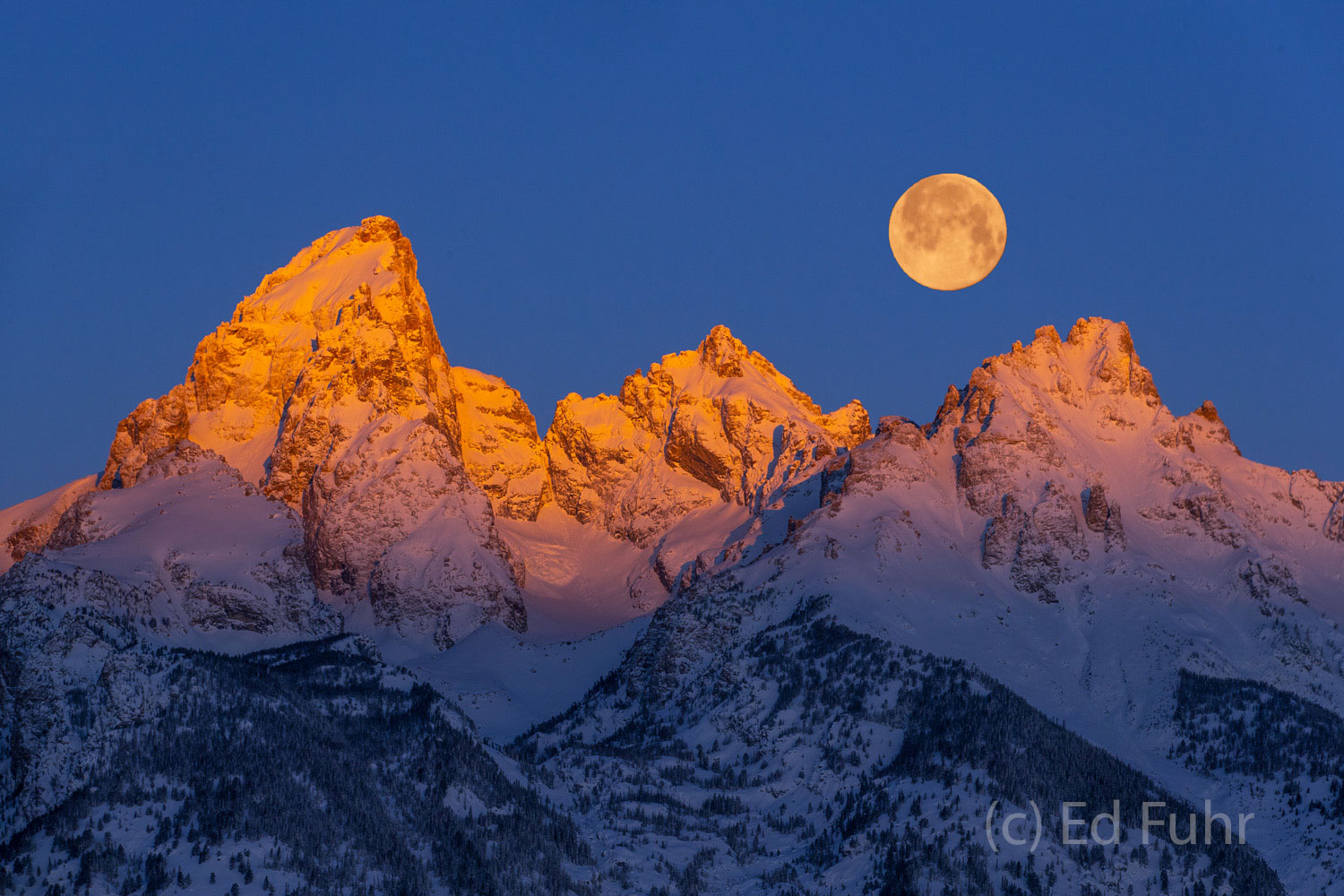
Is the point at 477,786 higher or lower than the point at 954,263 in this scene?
lower

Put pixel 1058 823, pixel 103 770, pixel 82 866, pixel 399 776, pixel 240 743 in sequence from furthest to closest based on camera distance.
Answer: pixel 1058 823, pixel 399 776, pixel 240 743, pixel 103 770, pixel 82 866

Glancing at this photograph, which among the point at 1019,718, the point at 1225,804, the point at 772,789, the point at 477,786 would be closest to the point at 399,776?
the point at 477,786

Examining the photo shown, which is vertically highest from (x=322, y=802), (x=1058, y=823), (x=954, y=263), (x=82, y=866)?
(x=954, y=263)

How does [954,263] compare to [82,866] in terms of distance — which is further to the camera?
[954,263]

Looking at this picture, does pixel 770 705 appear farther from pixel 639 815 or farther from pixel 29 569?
pixel 29 569

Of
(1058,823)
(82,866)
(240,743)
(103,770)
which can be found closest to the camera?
(82,866)

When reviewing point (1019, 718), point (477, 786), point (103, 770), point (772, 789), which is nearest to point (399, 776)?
point (477, 786)

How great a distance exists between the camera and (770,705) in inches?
6801

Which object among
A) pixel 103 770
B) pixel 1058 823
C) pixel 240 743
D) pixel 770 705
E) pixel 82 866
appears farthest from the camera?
pixel 770 705

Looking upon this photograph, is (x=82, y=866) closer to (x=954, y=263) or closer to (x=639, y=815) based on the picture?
(x=639, y=815)

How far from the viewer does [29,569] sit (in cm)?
15962

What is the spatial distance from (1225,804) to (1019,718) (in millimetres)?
19360

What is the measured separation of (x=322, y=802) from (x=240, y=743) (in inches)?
295

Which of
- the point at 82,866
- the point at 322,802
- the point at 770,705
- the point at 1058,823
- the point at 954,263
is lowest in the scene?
the point at 82,866
